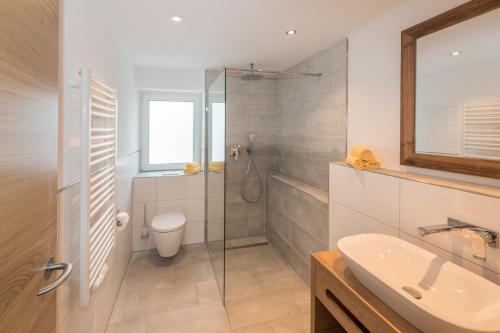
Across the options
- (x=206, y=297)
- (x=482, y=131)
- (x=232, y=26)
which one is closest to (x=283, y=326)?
(x=206, y=297)

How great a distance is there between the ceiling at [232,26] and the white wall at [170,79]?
451 millimetres

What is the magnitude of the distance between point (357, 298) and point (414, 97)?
1.23 metres

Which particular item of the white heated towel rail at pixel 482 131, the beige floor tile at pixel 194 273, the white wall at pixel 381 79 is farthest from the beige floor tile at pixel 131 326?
the white heated towel rail at pixel 482 131

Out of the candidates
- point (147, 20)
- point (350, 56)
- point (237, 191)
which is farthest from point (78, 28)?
point (237, 191)

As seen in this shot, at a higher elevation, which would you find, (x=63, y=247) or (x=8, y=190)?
(x=8, y=190)

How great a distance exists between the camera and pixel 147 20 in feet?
6.18

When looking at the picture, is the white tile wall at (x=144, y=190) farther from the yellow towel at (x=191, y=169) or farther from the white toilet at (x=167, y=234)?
the yellow towel at (x=191, y=169)

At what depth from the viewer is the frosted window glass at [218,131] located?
8.53 feet

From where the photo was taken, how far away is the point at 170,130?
3604 mm

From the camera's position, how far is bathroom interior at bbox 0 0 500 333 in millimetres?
855

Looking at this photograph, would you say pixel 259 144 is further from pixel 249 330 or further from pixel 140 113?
pixel 249 330

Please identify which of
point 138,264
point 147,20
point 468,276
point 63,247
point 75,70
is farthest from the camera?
point 138,264

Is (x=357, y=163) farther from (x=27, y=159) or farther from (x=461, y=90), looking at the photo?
(x=27, y=159)

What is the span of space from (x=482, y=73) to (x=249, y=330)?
2.17m
